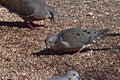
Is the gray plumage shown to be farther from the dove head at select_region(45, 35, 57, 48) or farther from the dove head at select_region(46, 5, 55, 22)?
the dove head at select_region(46, 5, 55, 22)

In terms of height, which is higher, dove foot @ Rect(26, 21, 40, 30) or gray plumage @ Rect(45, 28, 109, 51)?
gray plumage @ Rect(45, 28, 109, 51)

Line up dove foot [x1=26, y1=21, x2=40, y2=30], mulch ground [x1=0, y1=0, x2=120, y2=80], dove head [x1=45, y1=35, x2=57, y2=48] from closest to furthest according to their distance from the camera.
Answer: mulch ground [x1=0, y1=0, x2=120, y2=80] → dove head [x1=45, y1=35, x2=57, y2=48] → dove foot [x1=26, y1=21, x2=40, y2=30]

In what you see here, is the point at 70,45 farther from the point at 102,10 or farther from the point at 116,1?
the point at 116,1

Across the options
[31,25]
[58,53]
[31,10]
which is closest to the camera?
[58,53]

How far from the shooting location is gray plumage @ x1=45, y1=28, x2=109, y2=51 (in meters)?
8.16

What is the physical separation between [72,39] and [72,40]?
29mm

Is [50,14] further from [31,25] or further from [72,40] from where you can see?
[72,40]

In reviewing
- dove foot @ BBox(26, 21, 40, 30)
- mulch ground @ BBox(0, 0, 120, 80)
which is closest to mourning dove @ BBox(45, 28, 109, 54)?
mulch ground @ BBox(0, 0, 120, 80)

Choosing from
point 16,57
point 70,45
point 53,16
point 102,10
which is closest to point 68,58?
point 70,45

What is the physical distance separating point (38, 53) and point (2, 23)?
80.0 inches

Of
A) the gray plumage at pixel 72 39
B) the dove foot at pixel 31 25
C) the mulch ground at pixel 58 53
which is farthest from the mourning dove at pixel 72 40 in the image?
the dove foot at pixel 31 25

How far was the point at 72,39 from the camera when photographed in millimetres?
8188

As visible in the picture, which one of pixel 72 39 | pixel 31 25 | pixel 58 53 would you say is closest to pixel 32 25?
pixel 31 25

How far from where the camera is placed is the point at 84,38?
8.24 metres
